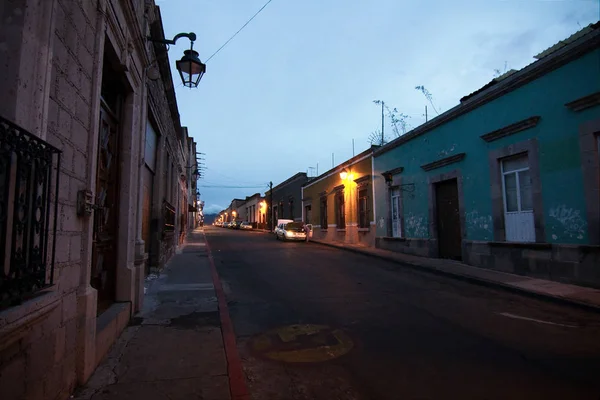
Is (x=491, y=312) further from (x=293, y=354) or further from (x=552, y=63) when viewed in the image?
(x=552, y=63)

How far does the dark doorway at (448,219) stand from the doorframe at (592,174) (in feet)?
16.1

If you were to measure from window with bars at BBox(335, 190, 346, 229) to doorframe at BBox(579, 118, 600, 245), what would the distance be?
15.2 metres

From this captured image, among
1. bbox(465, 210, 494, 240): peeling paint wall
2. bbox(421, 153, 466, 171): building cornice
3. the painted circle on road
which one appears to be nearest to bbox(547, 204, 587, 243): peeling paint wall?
bbox(465, 210, 494, 240): peeling paint wall

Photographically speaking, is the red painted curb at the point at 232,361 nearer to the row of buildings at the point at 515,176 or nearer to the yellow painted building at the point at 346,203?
the row of buildings at the point at 515,176

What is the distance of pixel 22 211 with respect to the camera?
7.85 feet

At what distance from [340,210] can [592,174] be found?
53.6 ft

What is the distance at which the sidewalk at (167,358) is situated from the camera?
131 inches

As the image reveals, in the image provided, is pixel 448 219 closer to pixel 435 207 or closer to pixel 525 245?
pixel 435 207

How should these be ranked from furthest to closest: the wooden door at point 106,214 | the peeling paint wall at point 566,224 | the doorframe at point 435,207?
the doorframe at point 435,207 < the peeling paint wall at point 566,224 < the wooden door at point 106,214

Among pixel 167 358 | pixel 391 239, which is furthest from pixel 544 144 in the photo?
pixel 167 358

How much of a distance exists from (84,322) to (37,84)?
2187 millimetres

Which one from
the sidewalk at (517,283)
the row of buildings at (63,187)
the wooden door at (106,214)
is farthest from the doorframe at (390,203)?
the wooden door at (106,214)

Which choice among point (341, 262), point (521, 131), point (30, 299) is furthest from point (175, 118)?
point (30, 299)

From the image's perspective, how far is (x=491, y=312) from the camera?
636 centimetres
